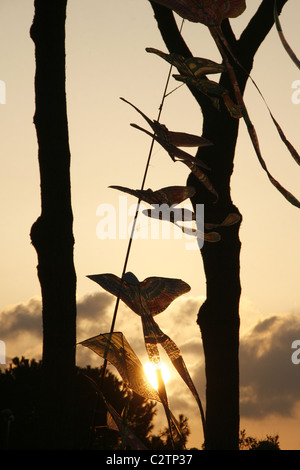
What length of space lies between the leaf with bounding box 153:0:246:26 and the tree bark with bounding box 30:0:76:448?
5.41 feet

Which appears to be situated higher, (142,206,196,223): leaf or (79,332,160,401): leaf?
(142,206,196,223): leaf

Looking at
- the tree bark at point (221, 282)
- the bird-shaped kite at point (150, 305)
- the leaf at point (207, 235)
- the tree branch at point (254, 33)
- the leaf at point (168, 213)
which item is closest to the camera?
the bird-shaped kite at point (150, 305)

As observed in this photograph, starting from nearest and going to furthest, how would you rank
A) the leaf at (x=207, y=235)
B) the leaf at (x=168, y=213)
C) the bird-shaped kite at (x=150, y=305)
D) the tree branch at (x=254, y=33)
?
1. the bird-shaped kite at (x=150, y=305)
2. the leaf at (x=168, y=213)
3. the leaf at (x=207, y=235)
4. the tree branch at (x=254, y=33)

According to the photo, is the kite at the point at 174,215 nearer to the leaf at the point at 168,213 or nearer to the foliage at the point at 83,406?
the leaf at the point at 168,213

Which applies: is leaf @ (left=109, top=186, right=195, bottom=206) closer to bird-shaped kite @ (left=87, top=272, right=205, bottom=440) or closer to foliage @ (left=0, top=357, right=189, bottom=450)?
bird-shaped kite @ (left=87, top=272, right=205, bottom=440)

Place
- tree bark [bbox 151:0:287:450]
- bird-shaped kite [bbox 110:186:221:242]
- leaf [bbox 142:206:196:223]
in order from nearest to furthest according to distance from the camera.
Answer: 1. bird-shaped kite [bbox 110:186:221:242]
2. leaf [bbox 142:206:196:223]
3. tree bark [bbox 151:0:287:450]

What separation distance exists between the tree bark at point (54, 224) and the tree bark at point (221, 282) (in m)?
1.04

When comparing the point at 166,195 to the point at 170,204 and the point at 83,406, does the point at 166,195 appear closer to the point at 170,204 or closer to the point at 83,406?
the point at 170,204

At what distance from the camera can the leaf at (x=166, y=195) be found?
3.04 m

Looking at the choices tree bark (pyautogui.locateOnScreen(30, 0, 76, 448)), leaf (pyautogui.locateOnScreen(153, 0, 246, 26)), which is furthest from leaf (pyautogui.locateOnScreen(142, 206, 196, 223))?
tree bark (pyautogui.locateOnScreen(30, 0, 76, 448))

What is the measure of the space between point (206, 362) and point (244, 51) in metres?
2.81

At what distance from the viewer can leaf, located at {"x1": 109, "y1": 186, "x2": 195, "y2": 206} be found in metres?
3.04

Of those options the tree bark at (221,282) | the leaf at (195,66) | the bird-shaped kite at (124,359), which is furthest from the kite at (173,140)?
the tree bark at (221,282)
